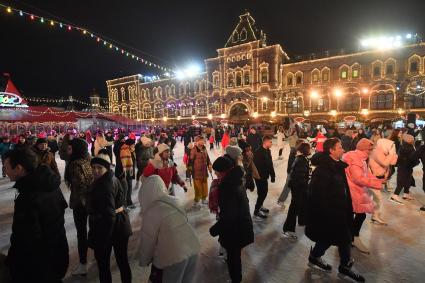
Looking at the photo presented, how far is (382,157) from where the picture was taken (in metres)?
5.22

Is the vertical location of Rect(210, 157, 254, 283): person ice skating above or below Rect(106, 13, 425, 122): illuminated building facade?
below

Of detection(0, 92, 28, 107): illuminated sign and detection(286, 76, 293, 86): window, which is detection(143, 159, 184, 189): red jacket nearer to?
detection(0, 92, 28, 107): illuminated sign

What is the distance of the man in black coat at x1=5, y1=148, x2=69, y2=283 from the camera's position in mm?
2088

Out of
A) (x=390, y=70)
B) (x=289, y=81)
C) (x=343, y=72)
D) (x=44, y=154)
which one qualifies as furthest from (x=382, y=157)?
(x=289, y=81)

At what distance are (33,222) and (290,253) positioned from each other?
3221 mm

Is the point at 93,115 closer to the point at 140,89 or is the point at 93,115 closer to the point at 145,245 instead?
the point at 140,89

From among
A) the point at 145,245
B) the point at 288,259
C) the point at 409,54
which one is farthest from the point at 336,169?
the point at 409,54

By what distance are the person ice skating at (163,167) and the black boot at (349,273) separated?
260 cm

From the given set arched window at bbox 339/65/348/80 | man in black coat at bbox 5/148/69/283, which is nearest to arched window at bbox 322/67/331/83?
arched window at bbox 339/65/348/80

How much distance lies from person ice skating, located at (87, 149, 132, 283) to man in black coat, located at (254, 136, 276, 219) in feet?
9.85

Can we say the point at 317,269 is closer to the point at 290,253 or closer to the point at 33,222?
the point at 290,253

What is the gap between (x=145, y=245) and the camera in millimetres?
2213

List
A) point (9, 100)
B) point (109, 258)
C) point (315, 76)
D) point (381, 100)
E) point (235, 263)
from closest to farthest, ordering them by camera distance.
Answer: point (109, 258)
point (235, 263)
point (9, 100)
point (381, 100)
point (315, 76)

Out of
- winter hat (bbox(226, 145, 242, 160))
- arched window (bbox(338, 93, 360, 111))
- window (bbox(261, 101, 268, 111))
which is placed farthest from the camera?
window (bbox(261, 101, 268, 111))
